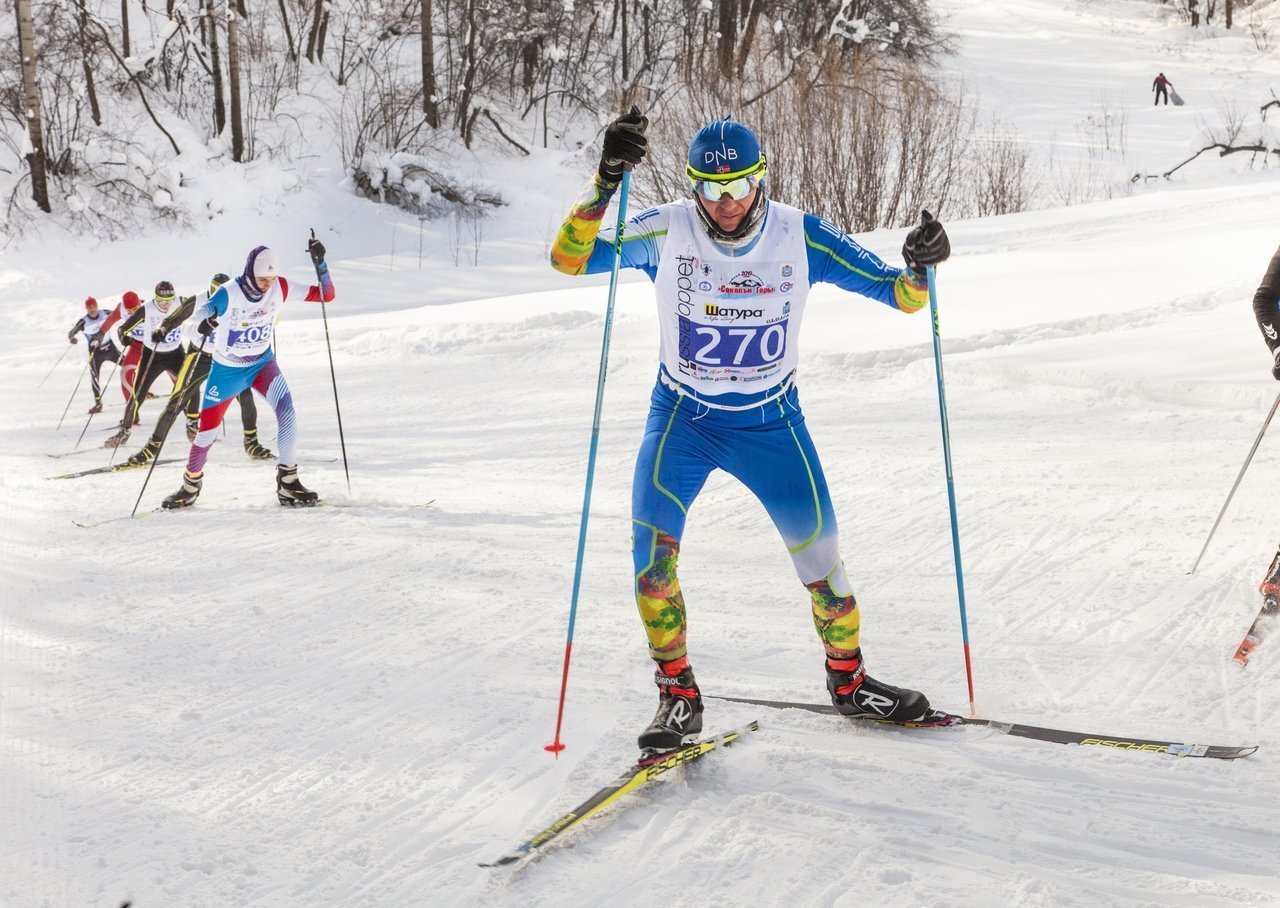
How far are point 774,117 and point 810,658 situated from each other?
13.8 metres

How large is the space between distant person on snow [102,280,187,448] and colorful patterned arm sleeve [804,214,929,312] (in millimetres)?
9385

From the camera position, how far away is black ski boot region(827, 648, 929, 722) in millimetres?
3902

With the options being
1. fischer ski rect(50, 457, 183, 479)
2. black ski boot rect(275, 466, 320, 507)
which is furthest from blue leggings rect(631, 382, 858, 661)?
fischer ski rect(50, 457, 183, 479)

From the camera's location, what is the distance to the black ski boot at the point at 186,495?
8172 millimetres

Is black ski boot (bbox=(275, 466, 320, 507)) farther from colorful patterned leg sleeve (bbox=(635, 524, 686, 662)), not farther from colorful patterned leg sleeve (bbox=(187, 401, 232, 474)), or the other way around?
colorful patterned leg sleeve (bbox=(635, 524, 686, 662))

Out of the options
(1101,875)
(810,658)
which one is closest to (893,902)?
(1101,875)

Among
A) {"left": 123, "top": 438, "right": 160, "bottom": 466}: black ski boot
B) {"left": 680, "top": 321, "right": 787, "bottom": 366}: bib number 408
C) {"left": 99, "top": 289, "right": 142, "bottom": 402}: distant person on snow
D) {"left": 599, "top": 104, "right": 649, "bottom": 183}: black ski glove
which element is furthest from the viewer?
{"left": 99, "top": 289, "right": 142, "bottom": 402}: distant person on snow

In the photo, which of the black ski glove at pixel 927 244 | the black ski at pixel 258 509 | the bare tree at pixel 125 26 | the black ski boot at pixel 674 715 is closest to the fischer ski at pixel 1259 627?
the black ski glove at pixel 927 244

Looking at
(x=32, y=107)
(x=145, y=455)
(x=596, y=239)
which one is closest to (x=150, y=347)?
(x=145, y=455)

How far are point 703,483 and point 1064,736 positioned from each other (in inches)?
60.2

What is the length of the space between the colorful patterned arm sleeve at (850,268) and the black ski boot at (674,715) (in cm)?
146

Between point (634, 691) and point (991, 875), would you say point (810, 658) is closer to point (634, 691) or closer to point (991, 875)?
point (634, 691)

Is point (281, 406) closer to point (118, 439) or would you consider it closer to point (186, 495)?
point (186, 495)

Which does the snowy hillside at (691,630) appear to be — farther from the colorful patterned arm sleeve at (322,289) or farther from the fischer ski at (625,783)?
the colorful patterned arm sleeve at (322,289)
